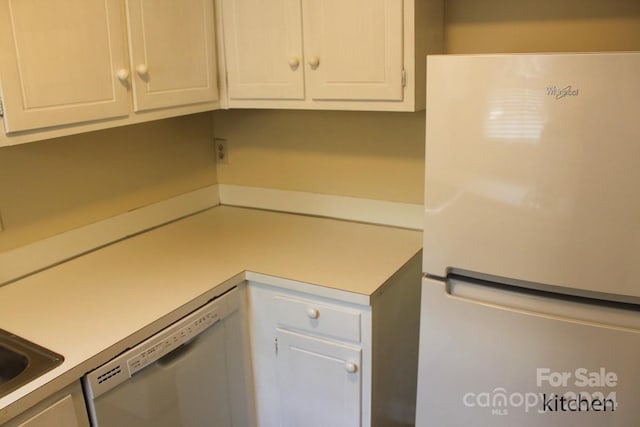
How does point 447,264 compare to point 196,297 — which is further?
point 196,297

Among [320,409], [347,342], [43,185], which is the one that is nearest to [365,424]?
[320,409]

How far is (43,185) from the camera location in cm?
187

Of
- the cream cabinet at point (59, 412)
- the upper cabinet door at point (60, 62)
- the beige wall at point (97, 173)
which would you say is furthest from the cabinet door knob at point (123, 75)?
the cream cabinet at point (59, 412)

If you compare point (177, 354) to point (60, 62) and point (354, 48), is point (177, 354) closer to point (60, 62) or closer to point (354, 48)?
point (60, 62)

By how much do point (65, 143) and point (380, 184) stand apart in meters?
1.13

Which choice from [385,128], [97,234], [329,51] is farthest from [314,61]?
[97,234]

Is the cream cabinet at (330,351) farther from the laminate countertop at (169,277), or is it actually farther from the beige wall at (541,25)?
the beige wall at (541,25)

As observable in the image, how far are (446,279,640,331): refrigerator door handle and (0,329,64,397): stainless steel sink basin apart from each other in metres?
1.01

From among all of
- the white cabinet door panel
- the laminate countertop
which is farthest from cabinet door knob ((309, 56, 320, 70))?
the white cabinet door panel

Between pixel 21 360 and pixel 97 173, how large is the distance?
832 mm

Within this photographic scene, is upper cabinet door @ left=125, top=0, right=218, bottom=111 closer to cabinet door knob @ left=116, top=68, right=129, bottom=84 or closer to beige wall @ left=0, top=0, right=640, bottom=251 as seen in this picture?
cabinet door knob @ left=116, top=68, right=129, bottom=84

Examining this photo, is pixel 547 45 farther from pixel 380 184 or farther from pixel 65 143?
pixel 65 143

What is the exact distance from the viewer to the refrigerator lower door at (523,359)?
1346mm

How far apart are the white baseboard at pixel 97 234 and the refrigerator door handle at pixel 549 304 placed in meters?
1.27
